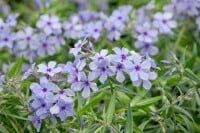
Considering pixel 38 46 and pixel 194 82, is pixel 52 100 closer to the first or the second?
pixel 194 82

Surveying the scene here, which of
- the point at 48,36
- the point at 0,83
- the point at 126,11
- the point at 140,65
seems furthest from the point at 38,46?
the point at 140,65

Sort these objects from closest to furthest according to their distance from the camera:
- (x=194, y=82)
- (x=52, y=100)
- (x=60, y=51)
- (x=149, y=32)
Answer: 1. (x=52, y=100)
2. (x=194, y=82)
3. (x=149, y=32)
4. (x=60, y=51)

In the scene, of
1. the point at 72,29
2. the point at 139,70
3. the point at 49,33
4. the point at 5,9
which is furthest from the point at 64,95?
the point at 5,9

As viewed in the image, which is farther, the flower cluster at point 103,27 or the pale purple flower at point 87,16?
the pale purple flower at point 87,16

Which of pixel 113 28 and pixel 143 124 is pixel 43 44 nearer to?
pixel 113 28

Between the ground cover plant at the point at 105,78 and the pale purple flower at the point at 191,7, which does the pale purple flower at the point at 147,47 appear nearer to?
the ground cover plant at the point at 105,78

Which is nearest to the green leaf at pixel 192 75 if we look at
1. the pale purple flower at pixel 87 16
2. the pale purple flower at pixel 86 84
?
the pale purple flower at pixel 86 84

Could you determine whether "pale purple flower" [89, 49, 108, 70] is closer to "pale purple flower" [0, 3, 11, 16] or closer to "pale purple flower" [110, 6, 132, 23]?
"pale purple flower" [110, 6, 132, 23]
